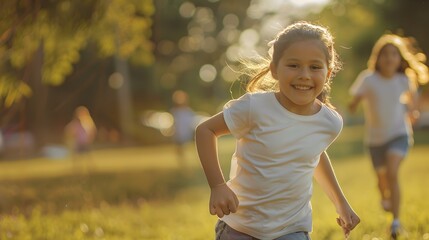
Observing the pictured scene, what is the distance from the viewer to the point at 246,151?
3633mm

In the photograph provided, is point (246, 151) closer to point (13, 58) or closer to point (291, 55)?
point (291, 55)

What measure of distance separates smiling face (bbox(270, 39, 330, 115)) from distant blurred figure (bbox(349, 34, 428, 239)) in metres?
3.86

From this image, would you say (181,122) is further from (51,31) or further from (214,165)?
(214,165)

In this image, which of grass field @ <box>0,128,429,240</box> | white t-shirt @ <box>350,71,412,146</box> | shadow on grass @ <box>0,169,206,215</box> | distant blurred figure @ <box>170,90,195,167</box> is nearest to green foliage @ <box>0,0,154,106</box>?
grass field @ <box>0,128,429,240</box>

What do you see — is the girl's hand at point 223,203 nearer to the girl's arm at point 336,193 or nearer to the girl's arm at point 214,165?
the girl's arm at point 214,165

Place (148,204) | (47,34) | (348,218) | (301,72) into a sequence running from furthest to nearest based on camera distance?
(148,204), (47,34), (348,218), (301,72)

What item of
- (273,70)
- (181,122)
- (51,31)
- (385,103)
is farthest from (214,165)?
(181,122)

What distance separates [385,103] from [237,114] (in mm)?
4360

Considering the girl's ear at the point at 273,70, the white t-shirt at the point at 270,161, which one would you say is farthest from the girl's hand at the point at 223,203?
the girl's ear at the point at 273,70

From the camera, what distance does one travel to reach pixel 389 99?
7.56 m

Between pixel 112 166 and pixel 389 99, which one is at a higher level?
pixel 112 166

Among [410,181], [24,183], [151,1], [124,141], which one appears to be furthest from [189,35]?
[151,1]

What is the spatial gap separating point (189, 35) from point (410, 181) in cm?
3553

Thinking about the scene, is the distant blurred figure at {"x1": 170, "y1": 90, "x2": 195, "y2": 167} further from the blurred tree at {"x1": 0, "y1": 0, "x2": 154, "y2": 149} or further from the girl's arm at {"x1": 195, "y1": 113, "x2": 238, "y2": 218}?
the girl's arm at {"x1": 195, "y1": 113, "x2": 238, "y2": 218}
